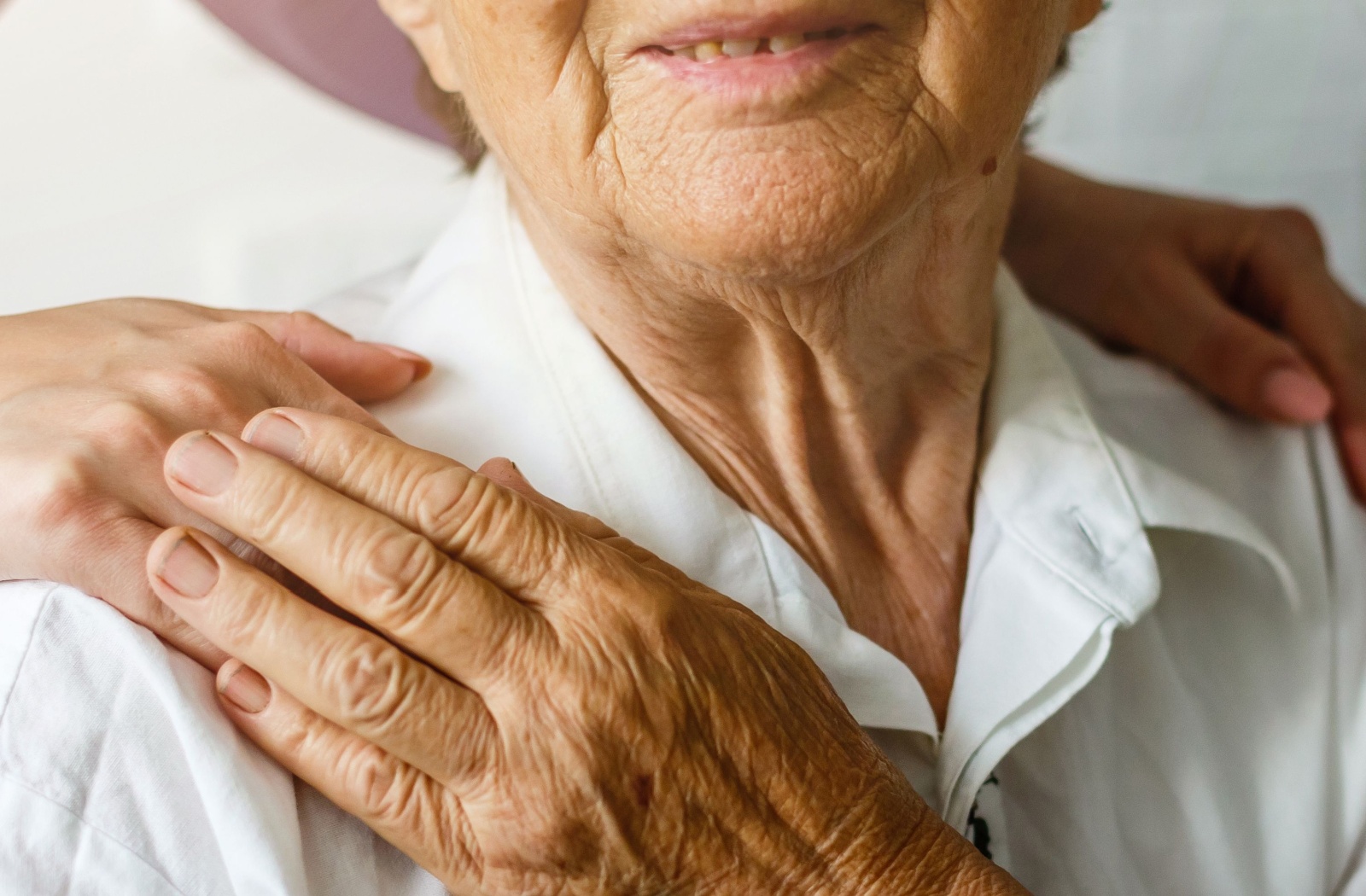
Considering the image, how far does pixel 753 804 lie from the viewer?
2.10 ft

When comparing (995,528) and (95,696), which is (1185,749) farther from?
(95,696)

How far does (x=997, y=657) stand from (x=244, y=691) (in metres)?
0.51

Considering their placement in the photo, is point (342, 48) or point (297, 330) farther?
point (342, 48)

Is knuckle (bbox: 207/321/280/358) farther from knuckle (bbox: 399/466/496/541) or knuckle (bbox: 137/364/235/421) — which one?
knuckle (bbox: 399/466/496/541)

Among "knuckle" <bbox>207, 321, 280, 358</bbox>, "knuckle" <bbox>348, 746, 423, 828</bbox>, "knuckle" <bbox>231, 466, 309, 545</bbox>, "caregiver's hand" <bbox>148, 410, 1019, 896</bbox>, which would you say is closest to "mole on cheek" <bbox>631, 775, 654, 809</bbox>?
"caregiver's hand" <bbox>148, 410, 1019, 896</bbox>

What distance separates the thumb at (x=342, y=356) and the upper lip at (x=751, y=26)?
0.28m

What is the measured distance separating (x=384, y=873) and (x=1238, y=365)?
0.92 m

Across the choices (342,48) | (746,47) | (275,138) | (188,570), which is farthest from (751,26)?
(275,138)

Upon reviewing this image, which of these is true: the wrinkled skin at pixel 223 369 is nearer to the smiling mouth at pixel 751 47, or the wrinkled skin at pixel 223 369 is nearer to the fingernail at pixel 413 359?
the fingernail at pixel 413 359

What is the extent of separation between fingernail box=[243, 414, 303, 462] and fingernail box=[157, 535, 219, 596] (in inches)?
2.4

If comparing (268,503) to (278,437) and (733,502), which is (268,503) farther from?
(733,502)

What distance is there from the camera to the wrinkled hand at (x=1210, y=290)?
45.3 inches

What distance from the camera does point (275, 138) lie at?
1180mm

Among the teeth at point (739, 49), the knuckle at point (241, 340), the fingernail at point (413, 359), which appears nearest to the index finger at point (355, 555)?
the knuckle at point (241, 340)
